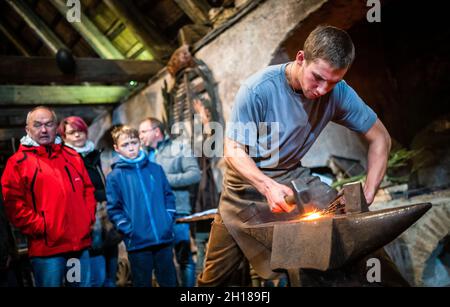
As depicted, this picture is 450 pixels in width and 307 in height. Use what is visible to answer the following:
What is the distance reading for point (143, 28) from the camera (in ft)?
19.5

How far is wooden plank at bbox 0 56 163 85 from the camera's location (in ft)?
17.7

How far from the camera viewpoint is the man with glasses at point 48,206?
270 centimetres

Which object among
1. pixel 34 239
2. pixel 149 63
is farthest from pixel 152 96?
pixel 34 239

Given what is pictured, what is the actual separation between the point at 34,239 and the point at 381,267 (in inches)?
94.3

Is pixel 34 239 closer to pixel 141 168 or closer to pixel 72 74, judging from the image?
pixel 141 168

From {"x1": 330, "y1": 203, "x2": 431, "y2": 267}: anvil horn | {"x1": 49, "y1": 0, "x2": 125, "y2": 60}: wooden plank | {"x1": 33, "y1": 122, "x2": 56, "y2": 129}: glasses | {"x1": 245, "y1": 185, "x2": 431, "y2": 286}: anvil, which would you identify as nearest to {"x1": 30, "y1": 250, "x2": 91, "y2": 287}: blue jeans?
{"x1": 33, "y1": 122, "x2": 56, "y2": 129}: glasses

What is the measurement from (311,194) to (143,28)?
4900 millimetres

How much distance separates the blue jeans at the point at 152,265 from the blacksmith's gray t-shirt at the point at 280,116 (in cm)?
138

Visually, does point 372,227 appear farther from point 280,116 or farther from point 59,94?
point 59,94

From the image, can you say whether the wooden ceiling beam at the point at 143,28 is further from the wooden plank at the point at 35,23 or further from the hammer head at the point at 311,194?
the hammer head at the point at 311,194

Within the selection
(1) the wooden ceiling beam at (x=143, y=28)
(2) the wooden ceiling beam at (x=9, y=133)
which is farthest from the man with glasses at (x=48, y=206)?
(2) the wooden ceiling beam at (x=9, y=133)

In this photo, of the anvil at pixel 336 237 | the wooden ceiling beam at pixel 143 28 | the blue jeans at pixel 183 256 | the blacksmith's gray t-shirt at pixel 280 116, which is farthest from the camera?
the wooden ceiling beam at pixel 143 28

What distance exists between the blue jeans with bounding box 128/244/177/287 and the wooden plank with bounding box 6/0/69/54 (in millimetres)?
5953

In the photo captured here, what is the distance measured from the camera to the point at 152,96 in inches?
259
